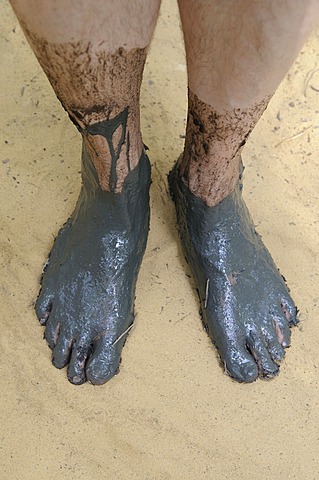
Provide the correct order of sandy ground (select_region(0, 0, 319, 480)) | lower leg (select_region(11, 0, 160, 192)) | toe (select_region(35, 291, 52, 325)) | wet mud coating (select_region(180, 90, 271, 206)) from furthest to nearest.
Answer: toe (select_region(35, 291, 52, 325)), sandy ground (select_region(0, 0, 319, 480)), wet mud coating (select_region(180, 90, 271, 206)), lower leg (select_region(11, 0, 160, 192))

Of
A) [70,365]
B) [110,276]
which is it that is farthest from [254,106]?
[70,365]

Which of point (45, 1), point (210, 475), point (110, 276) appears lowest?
point (210, 475)

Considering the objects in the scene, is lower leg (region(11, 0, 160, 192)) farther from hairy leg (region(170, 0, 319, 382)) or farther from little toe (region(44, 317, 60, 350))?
little toe (region(44, 317, 60, 350))

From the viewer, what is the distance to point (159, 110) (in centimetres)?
176

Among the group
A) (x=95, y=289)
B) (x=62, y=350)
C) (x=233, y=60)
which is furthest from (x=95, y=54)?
(x=62, y=350)

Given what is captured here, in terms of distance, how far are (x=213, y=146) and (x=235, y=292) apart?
14.7 inches

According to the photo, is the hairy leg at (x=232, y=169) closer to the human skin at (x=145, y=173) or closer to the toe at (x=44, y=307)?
the human skin at (x=145, y=173)

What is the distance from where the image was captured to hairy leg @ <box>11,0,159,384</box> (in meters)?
0.89

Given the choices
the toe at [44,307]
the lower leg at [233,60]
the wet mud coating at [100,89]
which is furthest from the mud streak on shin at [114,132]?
the toe at [44,307]

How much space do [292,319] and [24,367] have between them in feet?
2.05

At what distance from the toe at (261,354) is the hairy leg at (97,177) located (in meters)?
0.28

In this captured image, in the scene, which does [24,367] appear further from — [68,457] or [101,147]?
[101,147]

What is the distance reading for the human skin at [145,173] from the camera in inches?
35.2

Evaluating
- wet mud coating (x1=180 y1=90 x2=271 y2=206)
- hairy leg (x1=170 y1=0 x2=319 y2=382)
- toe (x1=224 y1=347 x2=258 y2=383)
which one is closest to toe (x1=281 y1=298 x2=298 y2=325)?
hairy leg (x1=170 y1=0 x2=319 y2=382)
